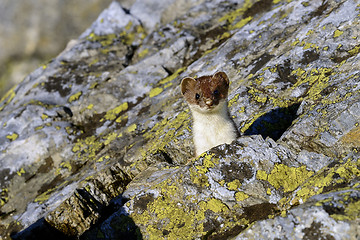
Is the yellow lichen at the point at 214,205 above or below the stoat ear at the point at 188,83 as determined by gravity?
below

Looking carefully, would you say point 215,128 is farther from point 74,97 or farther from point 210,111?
point 74,97

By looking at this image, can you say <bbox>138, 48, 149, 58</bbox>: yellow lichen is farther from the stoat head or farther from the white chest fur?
the white chest fur

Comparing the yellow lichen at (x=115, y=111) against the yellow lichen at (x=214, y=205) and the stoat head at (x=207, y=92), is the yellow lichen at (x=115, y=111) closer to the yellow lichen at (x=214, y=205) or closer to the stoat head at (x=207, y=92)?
the stoat head at (x=207, y=92)

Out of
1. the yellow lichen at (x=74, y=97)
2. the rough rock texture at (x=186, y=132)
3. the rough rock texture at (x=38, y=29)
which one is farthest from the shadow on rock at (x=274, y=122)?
the rough rock texture at (x=38, y=29)

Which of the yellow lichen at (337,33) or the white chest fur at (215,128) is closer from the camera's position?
the white chest fur at (215,128)

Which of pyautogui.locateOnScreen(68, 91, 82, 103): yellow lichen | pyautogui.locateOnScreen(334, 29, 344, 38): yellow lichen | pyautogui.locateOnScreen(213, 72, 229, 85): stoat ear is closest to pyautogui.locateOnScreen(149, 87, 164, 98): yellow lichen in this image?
pyautogui.locateOnScreen(68, 91, 82, 103): yellow lichen

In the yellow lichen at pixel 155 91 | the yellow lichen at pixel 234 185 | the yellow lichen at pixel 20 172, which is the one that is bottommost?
the yellow lichen at pixel 234 185

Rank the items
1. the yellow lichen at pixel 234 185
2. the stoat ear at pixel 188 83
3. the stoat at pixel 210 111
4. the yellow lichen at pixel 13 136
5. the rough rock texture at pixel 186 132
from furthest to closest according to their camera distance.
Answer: the yellow lichen at pixel 13 136 < the stoat ear at pixel 188 83 < the stoat at pixel 210 111 < the yellow lichen at pixel 234 185 < the rough rock texture at pixel 186 132
